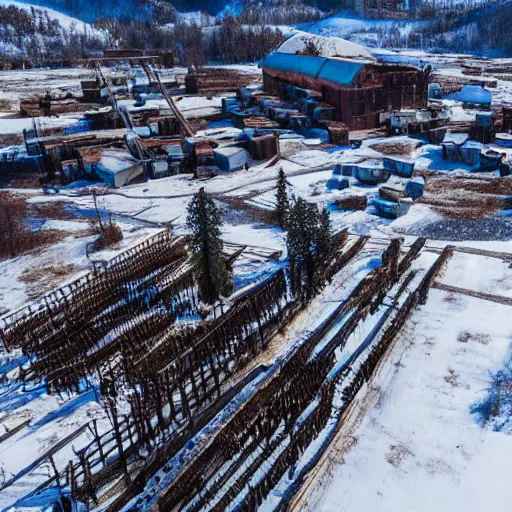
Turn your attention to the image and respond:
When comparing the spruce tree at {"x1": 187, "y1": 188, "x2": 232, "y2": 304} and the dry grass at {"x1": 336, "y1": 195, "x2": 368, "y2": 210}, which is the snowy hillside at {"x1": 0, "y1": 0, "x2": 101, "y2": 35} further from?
the spruce tree at {"x1": 187, "y1": 188, "x2": 232, "y2": 304}

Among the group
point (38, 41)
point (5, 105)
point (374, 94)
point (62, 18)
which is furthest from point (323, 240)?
point (62, 18)

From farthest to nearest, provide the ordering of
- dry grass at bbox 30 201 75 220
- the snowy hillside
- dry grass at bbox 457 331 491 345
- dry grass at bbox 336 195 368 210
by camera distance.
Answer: the snowy hillside
dry grass at bbox 30 201 75 220
dry grass at bbox 336 195 368 210
dry grass at bbox 457 331 491 345

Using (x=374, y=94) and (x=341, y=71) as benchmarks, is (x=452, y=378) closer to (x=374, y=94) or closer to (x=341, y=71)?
(x=374, y=94)

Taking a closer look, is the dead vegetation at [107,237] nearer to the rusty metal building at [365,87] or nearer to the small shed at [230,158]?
the small shed at [230,158]

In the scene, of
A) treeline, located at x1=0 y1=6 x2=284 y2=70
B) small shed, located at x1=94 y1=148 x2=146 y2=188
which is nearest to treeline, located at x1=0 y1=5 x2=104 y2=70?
treeline, located at x1=0 y1=6 x2=284 y2=70

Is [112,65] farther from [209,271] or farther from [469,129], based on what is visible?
[209,271]

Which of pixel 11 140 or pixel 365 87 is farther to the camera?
pixel 11 140

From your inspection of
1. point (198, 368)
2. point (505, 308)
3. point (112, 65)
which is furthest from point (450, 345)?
point (112, 65)
